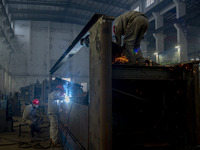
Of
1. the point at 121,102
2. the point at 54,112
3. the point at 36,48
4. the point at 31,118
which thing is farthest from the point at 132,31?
the point at 36,48

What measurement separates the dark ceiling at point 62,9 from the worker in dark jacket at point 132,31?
50.6 ft

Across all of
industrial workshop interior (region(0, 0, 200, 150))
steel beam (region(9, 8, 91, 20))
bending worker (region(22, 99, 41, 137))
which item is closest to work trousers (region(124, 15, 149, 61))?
industrial workshop interior (region(0, 0, 200, 150))

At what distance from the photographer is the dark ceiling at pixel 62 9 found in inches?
717

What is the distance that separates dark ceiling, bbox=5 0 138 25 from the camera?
59.7 feet

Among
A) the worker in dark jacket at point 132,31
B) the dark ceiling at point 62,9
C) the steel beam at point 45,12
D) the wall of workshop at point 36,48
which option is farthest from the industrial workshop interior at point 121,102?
the steel beam at point 45,12

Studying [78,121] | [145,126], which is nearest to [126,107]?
[145,126]

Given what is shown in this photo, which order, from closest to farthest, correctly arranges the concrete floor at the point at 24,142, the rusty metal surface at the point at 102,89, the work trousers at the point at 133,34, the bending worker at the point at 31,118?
the rusty metal surface at the point at 102,89 < the work trousers at the point at 133,34 < the concrete floor at the point at 24,142 < the bending worker at the point at 31,118

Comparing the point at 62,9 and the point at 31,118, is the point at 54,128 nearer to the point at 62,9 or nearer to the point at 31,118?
the point at 31,118

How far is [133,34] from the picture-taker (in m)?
3.85

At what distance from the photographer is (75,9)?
2005cm

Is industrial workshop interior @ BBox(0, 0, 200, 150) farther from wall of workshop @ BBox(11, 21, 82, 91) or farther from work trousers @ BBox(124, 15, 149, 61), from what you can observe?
wall of workshop @ BBox(11, 21, 82, 91)

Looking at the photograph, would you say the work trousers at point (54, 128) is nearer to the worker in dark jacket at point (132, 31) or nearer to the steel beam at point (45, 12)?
the worker in dark jacket at point (132, 31)

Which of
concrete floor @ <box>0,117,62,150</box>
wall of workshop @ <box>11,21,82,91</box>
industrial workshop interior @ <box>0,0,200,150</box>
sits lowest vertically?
concrete floor @ <box>0,117,62,150</box>

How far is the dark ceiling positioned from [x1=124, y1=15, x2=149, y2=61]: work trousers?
15574 millimetres
